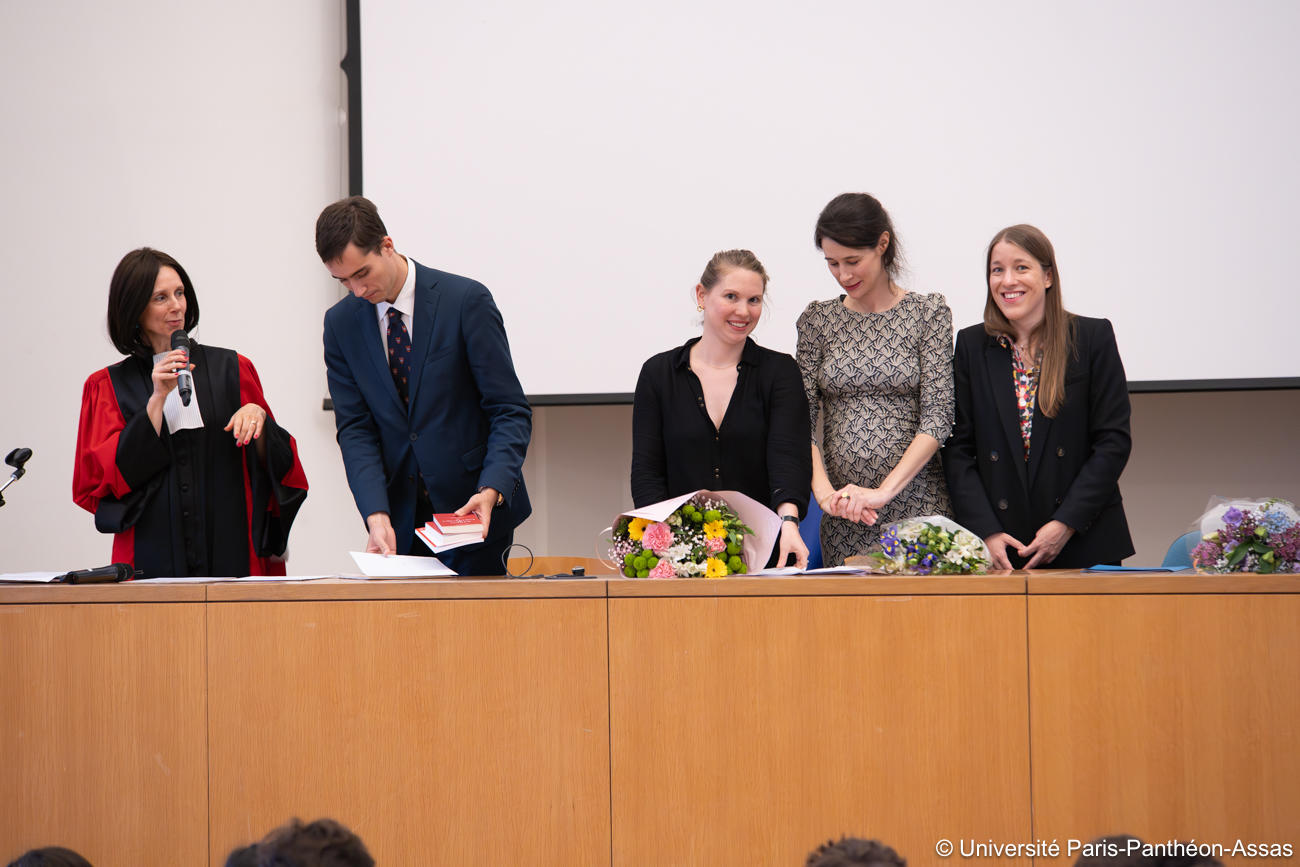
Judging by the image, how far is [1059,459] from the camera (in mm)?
2291

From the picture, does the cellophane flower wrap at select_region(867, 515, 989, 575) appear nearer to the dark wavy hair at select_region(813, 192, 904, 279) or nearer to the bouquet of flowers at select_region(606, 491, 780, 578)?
the bouquet of flowers at select_region(606, 491, 780, 578)

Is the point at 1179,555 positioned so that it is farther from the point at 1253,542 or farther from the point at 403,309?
the point at 403,309

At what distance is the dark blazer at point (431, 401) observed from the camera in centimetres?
233

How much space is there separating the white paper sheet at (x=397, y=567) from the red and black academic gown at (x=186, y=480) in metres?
0.48

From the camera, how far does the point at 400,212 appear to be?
371cm

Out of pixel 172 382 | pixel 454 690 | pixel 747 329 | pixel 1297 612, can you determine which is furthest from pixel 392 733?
pixel 1297 612

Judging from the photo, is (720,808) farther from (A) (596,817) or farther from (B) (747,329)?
(B) (747,329)

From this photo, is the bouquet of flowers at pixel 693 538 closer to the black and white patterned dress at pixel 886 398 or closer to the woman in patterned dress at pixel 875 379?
the woman in patterned dress at pixel 875 379

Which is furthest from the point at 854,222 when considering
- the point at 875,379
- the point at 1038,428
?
the point at 1038,428

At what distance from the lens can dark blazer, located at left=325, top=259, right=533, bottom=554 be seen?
233cm


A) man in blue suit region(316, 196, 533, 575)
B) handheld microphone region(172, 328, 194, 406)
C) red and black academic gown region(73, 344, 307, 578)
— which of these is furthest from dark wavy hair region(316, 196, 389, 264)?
red and black academic gown region(73, 344, 307, 578)

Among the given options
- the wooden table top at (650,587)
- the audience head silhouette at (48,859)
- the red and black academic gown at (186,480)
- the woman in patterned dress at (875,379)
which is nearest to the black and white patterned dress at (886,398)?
the woman in patterned dress at (875,379)

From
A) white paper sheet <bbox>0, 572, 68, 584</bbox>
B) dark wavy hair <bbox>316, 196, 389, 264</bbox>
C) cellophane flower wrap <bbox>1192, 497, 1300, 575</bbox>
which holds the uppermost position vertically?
dark wavy hair <bbox>316, 196, 389, 264</bbox>

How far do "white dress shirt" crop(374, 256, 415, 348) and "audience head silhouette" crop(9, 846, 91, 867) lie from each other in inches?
59.7
